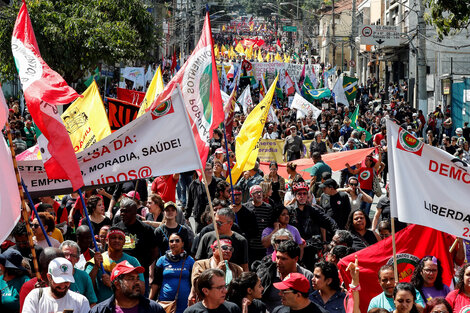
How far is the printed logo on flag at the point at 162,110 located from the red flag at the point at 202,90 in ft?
5.44

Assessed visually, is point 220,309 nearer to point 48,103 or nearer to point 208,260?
point 208,260

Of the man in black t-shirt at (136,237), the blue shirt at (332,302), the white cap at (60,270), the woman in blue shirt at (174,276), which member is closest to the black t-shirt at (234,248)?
the woman in blue shirt at (174,276)

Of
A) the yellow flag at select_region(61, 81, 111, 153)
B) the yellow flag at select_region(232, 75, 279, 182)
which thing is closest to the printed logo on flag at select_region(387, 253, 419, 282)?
the yellow flag at select_region(61, 81, 111, 153)

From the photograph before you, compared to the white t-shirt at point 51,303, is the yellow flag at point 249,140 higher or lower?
lower

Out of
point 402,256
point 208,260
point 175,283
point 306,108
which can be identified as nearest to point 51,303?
point 175,283

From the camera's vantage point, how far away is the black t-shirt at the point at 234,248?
295 inches

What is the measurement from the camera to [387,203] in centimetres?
1020

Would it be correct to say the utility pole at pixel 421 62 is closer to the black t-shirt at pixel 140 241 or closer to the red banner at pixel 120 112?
the red banner at pixel 120 112

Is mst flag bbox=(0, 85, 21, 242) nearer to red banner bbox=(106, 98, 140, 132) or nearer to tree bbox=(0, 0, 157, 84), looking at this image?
red banner bbox=(106, 98, 140, 132)

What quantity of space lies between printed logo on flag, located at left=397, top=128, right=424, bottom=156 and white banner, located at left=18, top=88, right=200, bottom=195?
5.77 ft

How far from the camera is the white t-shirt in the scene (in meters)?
5.58

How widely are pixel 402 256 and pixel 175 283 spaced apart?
2090 mm

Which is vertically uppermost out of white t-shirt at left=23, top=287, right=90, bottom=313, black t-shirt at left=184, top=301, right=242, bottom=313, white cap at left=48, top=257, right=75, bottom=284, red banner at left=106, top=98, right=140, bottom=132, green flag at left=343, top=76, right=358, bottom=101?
red banner at left=106, top=98, right=140, bottom=132

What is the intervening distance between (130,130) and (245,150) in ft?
17.6
